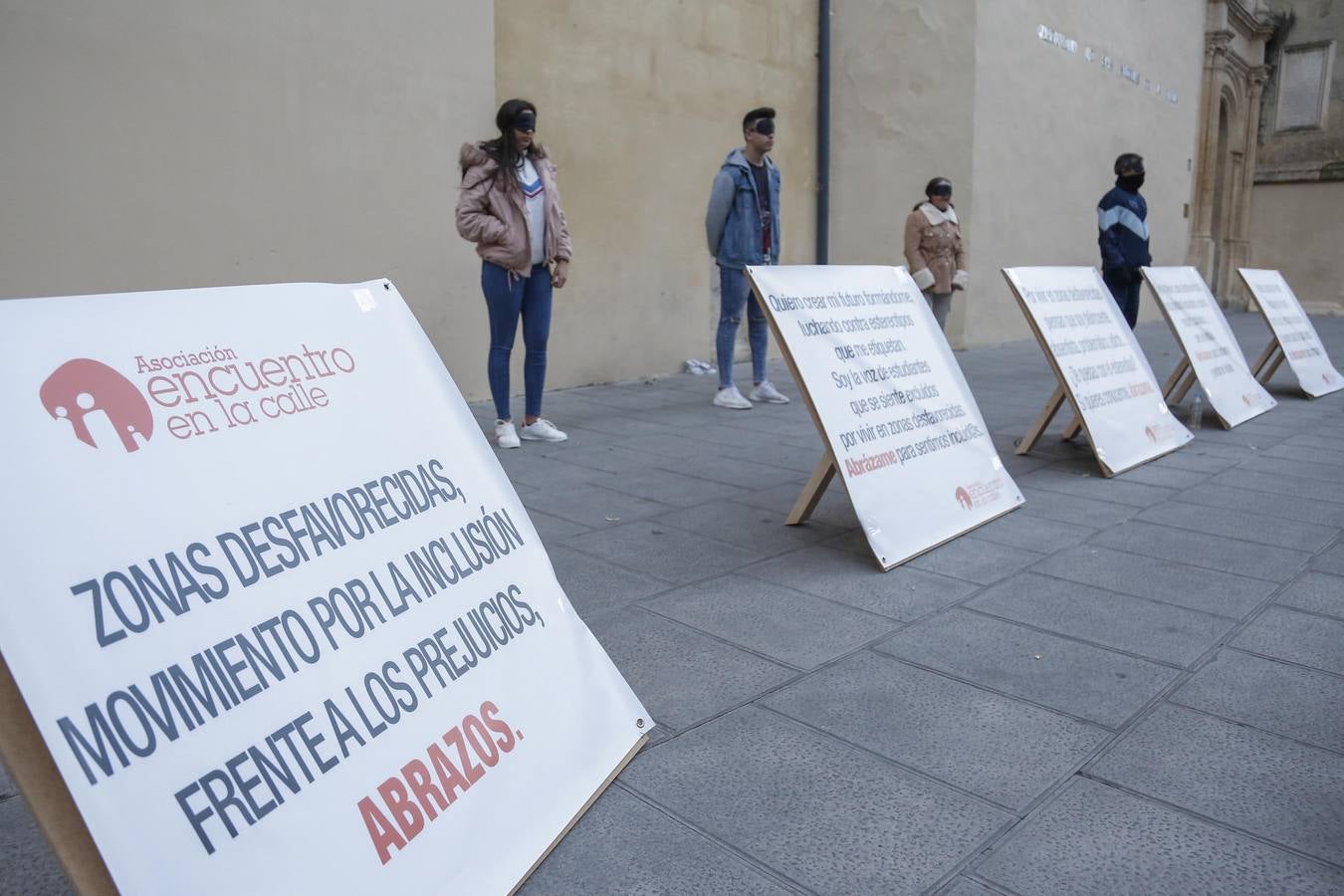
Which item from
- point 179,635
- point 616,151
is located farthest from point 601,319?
point 179,635

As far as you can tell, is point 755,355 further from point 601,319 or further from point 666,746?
point 666,746

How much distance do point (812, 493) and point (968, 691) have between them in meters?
1.52

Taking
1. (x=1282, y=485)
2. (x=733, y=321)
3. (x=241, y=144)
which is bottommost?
(x=1282, y=485)

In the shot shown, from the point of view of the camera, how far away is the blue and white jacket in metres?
6.99

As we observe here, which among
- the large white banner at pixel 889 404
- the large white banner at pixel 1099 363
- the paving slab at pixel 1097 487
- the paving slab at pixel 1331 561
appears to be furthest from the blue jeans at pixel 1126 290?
the paving slab at pixel 1331 561

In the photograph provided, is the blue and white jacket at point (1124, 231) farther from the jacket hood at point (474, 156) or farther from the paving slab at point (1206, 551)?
the jacket hood at point (474, 156)

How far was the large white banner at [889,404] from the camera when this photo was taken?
3682mm

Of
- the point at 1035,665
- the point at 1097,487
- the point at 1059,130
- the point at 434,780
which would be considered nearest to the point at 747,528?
the point at 1035,665

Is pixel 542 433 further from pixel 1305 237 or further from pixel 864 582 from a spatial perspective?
pixel 1305 237

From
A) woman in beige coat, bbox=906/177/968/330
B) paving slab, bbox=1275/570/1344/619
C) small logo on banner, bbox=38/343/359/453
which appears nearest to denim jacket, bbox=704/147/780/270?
woman in beige coat, bbox=906/177/968/330

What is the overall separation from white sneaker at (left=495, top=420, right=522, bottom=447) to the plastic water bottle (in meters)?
4.24

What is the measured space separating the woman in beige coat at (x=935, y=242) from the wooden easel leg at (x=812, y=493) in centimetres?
406

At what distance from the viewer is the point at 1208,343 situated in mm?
6613

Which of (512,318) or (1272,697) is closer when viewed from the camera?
(1272,697)
